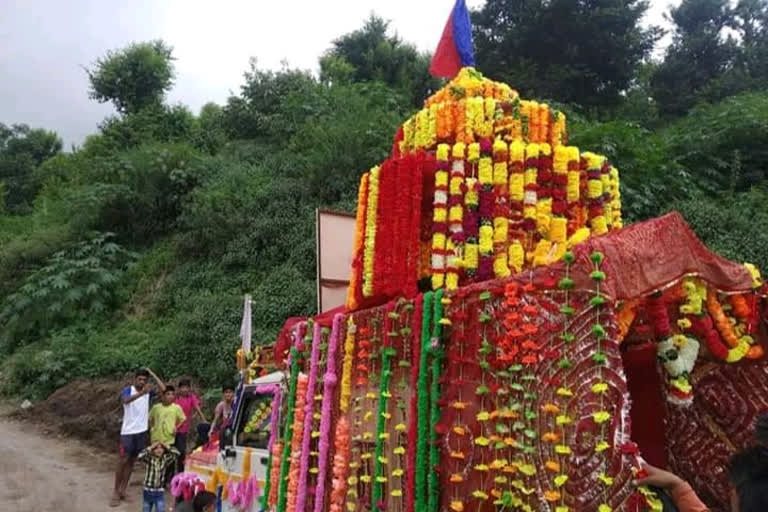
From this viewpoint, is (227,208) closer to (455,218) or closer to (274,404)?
(274,404)

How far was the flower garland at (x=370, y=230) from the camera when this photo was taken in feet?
18.2

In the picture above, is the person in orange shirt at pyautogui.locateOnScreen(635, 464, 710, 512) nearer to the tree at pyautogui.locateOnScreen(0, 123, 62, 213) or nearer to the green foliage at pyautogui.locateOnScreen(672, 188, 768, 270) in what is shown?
the green foliage at pyautogui.locateOnScreen(672, 188, 768, 270)

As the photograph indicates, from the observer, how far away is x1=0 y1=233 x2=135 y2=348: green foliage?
2119 cm

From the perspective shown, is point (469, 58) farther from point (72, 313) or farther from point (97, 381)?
point (72, 313)

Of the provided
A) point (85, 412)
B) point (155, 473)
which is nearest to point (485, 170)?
point (155, 473)

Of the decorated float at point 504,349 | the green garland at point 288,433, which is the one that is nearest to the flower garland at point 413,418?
the decorated float at point 504,349

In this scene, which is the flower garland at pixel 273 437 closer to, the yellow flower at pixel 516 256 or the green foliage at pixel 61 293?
the yellow flower at pixel 516 256

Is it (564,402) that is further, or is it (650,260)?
(650,260)

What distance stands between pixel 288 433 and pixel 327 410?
2.09ft

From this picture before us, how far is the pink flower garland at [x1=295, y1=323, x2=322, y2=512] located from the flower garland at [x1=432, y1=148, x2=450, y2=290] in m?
1.00

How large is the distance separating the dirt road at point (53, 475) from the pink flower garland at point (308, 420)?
201 inches

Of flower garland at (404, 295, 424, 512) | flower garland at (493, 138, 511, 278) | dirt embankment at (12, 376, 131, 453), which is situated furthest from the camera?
dirt embankment at (12, 376, 131, 453)

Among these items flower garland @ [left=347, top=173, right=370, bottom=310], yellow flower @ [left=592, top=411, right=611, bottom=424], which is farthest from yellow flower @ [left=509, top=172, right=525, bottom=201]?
yellow flower @ [left=592, top=411, right=611, bottom=424]

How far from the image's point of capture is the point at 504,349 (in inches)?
142
